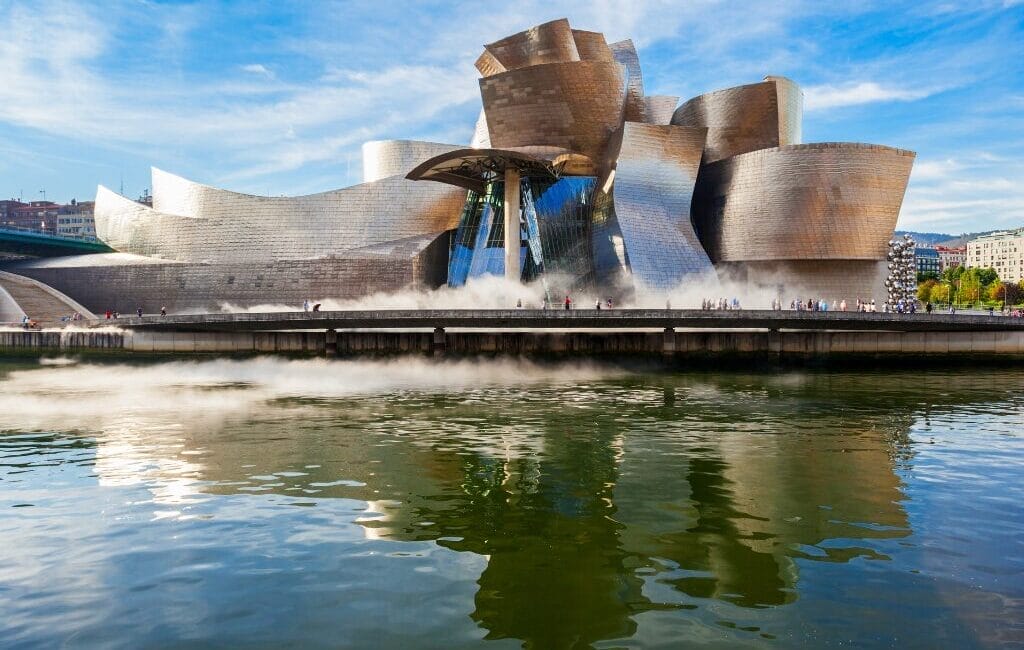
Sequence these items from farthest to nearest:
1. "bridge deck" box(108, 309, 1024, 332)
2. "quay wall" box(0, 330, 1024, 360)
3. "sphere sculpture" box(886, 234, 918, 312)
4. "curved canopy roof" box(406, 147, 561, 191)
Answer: "sphere sculpture" box(886, 234, 918, 312) < "curved canopy roof" box(406, 147, 561, 191) < "quay wall" box(0, 330, 1024, 360) < "bridge deck" box(108, 309, 1024, 332)

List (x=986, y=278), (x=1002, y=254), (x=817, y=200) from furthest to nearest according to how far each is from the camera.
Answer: (x=1002, y=254) → (x=986, y=278) → (x=817, y=200)

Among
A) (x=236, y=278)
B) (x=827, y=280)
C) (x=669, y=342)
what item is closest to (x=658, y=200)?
(x=827, y=280)

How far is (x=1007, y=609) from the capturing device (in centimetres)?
646

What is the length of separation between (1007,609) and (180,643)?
6.30 metres

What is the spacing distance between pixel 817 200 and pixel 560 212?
14.8m

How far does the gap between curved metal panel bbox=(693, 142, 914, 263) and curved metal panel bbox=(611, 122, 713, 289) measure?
154 inches

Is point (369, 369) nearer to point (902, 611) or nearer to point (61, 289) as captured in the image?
point (902, 611)

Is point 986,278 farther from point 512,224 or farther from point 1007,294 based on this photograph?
point 512,224

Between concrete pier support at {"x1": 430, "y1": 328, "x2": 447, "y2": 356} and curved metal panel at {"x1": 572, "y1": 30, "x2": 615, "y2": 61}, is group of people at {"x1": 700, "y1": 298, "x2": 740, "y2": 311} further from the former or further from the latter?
curved metal panel at {"x1": 572, "y1": 30, "x2": 615, "y2": 61}

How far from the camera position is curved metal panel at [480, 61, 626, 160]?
155ft

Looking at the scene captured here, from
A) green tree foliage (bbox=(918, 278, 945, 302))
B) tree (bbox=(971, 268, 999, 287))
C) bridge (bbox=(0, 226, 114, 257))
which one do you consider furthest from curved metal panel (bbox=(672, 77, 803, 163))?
tree (bbox=(971, 268, 999, 287))

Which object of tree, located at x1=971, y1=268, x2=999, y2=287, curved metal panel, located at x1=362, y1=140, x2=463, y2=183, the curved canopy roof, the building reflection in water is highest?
curved metal panel, located at x1=362, y1=140, x2=463, y2=183

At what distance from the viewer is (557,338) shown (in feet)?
116

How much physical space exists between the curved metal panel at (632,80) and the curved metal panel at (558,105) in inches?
216
